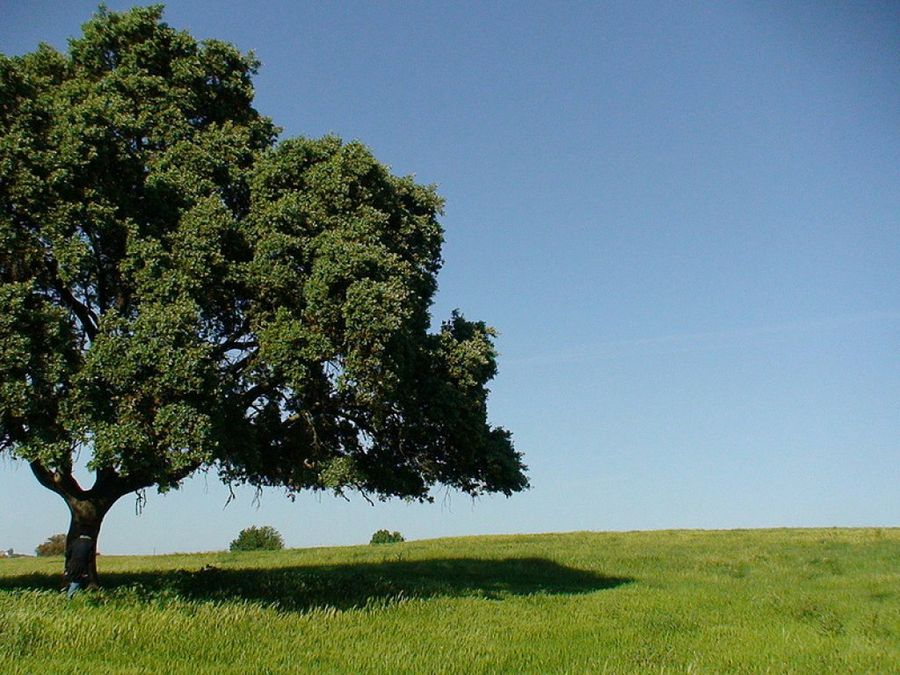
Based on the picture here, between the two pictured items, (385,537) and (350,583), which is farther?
(385,537)

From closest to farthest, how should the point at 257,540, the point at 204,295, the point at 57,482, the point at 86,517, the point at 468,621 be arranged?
the point at 468,621, the point at 204,295, the point at 86,517, the point at 57,482, the point at 257,540

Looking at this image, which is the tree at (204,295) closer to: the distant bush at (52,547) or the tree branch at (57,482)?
the tree branch at (57,482)

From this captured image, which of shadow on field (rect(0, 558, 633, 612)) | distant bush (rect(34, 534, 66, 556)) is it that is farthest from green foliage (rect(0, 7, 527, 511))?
distant bush (rect(34, 534, 66, 556))

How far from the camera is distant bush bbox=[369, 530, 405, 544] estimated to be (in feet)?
176

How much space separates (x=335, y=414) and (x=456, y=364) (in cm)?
421

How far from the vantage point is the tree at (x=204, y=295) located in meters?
18.0

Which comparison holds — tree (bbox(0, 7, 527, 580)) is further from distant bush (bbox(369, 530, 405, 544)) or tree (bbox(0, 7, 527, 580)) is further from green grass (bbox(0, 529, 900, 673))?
distant bush (bbox(369, 530, 405, 544))

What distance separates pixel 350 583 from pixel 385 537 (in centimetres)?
3133

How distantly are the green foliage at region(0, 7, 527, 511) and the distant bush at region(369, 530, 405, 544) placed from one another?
3014 centimetres

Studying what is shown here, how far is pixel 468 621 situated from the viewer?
17.0m

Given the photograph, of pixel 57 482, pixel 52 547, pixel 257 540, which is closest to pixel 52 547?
pixel 52 547

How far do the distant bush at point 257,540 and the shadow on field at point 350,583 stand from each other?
2140 centimetres

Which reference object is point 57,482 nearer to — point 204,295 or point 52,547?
point 204,295

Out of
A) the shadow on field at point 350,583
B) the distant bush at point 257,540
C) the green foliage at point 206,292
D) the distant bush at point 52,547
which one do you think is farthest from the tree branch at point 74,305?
the distant bush at point 52,547
